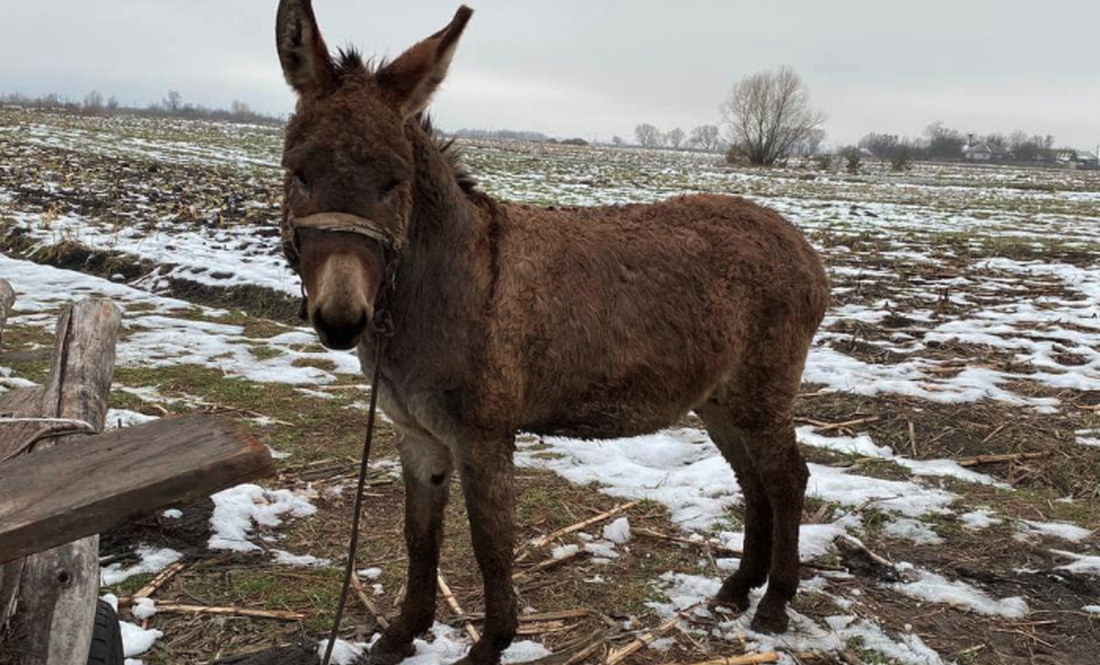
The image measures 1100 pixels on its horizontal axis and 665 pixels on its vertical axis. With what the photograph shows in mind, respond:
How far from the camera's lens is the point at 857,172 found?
150 feet

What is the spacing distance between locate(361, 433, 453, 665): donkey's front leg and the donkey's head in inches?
43.8

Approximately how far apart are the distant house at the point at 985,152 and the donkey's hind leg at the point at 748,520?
328 ft

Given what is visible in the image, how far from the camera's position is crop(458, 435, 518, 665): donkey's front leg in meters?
2.98

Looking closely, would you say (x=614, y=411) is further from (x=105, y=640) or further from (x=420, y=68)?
(x=105, y=640)

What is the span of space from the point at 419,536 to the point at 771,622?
1.76 m

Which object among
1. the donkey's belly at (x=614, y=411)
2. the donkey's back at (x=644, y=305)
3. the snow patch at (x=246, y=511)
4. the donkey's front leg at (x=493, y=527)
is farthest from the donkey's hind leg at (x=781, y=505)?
the snow patch at (x=246, y=511)

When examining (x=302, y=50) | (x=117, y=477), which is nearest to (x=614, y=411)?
(x=302, y=50)

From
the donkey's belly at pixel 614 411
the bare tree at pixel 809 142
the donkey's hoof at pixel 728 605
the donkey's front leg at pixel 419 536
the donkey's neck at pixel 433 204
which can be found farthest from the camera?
the bare tree at pixel 809 142

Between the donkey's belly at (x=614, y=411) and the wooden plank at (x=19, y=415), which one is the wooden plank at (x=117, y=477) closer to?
the wooden plank at (x=19, y=415)

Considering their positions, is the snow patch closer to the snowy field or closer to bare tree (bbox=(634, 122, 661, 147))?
the snowy field

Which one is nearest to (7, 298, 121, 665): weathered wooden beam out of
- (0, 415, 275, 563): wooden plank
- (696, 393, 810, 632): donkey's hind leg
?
(0, 415, 275, 563): wooden plank

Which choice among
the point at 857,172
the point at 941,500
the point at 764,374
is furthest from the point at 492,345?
the point at 857,172

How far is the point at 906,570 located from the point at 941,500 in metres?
0.91

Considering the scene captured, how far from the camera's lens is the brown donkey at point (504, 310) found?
97.7 inches
